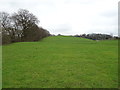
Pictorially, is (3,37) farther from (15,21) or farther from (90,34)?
(90,34)

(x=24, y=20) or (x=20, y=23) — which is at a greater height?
(x=24, y=20)

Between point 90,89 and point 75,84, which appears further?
point 75,84

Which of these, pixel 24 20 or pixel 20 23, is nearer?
pixel 20 23

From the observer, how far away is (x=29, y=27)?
3312 cm

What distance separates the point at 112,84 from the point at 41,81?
260 cm

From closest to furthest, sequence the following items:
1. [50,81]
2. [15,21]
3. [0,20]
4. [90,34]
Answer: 1. [50,81]
2. [0,20]
3. [15,21]
4. [90,34]

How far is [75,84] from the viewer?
383 centimetres

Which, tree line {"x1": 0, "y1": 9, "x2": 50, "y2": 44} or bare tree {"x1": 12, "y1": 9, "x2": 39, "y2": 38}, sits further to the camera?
bare tree {"x1": 12, "y1": 9, "x2": 39, "y2": 38}

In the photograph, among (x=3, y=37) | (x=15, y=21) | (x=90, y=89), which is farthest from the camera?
(x=15, y=21)

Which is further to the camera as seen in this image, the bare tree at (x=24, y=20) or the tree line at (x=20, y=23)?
the bare tree at (x=24, y=20)

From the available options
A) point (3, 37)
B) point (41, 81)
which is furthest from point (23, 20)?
point (41, 81)

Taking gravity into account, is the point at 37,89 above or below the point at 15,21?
below

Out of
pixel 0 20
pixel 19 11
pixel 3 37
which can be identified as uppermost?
pixel 19 11

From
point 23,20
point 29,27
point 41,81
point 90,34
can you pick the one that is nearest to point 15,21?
point 23,20
